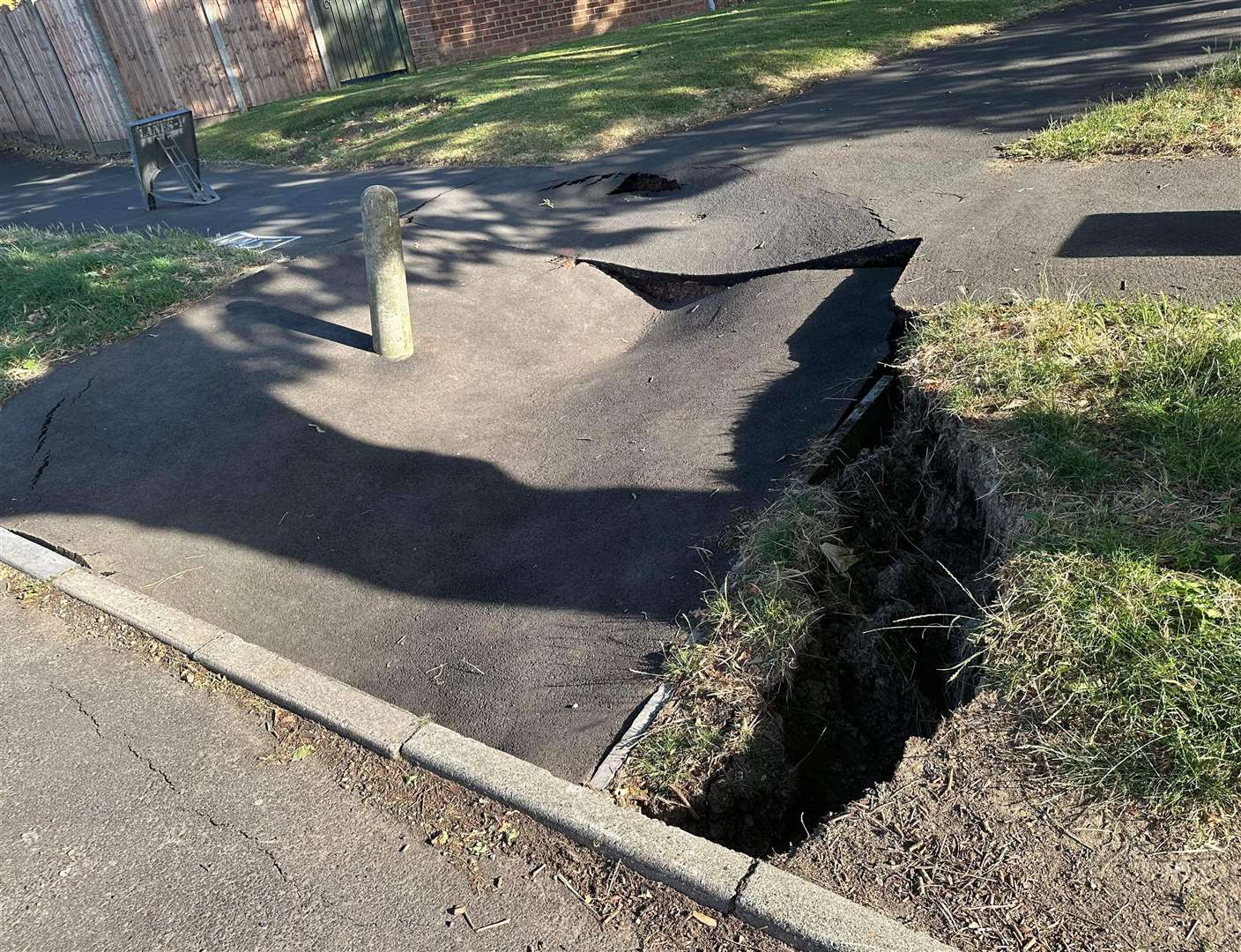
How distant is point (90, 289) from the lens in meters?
7.64

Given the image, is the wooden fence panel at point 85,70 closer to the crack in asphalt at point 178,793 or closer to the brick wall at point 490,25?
the brick wall at point 490,25

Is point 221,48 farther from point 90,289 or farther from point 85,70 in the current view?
point 90,289

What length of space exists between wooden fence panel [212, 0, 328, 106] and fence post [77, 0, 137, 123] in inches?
75.0

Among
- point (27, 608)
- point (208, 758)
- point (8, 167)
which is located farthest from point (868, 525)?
point (8, 167)

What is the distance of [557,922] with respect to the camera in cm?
270

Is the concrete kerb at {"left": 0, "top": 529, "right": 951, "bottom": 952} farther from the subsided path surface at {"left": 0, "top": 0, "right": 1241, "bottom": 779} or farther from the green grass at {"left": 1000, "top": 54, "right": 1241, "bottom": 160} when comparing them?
the green grass at {"left": 1000, "top": 54, "right": 1241, "bottom": 160}

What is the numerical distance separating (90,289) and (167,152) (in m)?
4.16

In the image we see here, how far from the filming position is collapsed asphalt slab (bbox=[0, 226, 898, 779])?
4055mm

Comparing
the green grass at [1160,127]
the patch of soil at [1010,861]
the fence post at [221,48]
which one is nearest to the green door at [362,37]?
the fence post at [221,48]

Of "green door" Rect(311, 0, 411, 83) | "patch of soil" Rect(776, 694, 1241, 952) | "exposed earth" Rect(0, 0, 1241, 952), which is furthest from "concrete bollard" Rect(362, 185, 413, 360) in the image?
"green door" Rect(311, 0, 411, 83)

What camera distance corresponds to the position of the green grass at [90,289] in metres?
7.14

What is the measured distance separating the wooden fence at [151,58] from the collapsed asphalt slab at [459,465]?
11.6m

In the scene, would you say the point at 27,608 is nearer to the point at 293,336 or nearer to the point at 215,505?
the point at 215,505

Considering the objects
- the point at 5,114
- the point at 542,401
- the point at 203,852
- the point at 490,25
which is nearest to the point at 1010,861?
the point at 203,852
